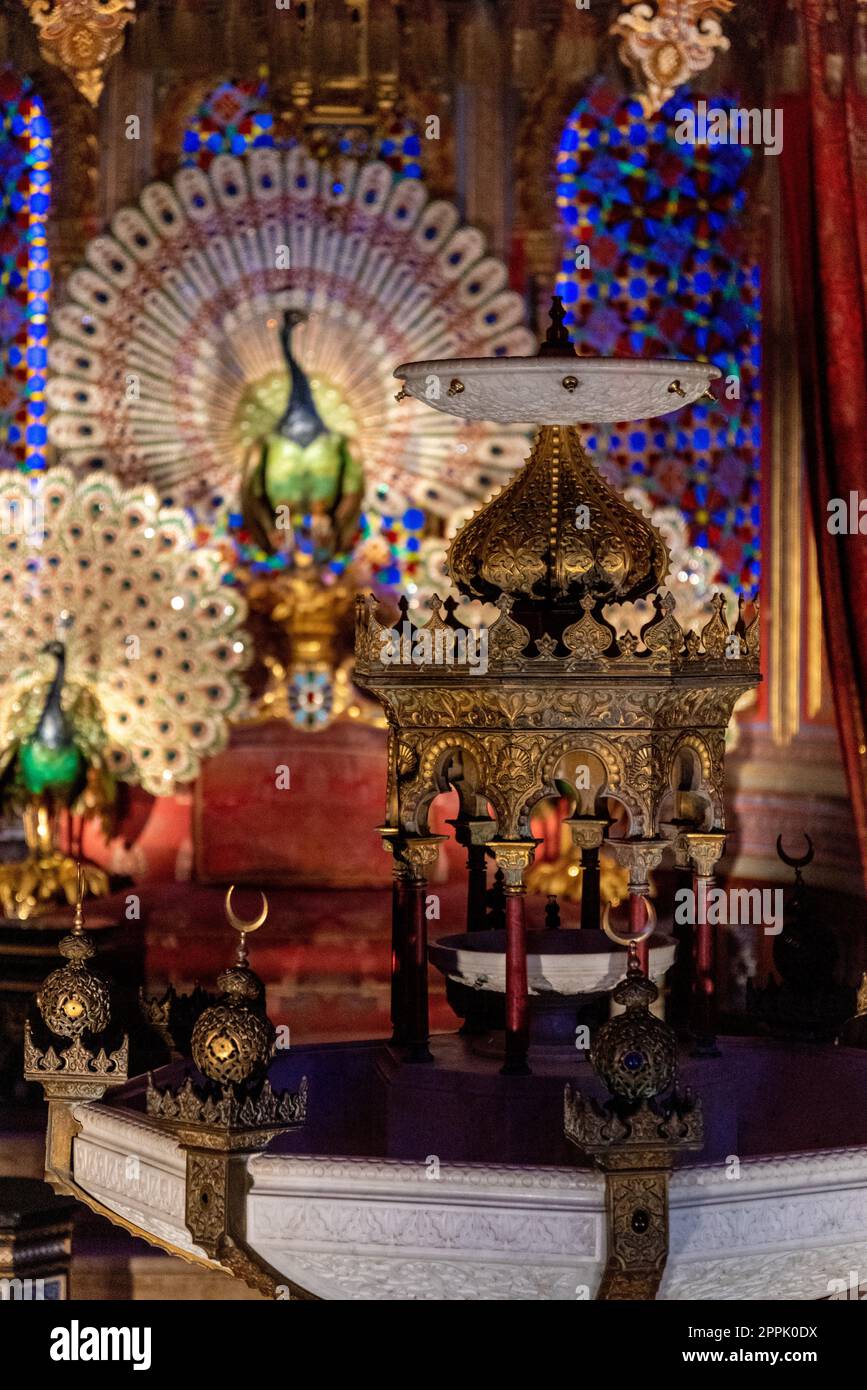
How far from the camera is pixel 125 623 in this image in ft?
27.6

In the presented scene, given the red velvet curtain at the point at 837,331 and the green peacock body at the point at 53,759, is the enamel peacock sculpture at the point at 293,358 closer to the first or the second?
the green peacock body at the point at 53,759

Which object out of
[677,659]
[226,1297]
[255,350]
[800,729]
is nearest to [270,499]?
[255,350]

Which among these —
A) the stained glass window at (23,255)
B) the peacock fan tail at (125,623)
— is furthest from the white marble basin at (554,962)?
the stained glass window at (23,255)

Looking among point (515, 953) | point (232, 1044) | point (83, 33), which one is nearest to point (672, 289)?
point (83, 33)

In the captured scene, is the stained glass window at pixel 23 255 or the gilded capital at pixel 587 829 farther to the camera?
the stained glass window at pixel 23 255

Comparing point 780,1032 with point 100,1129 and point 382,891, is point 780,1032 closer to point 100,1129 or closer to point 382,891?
point 100,1129

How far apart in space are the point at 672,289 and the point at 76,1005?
15.3 ft

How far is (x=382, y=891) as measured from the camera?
841cm

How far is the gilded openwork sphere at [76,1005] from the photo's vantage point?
4824 millimetres

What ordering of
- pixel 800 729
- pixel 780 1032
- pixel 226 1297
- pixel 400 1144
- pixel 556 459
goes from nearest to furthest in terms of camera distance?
1. pixel 400 1144
2. pixel 556 459
3. pixel 780 1032
4. pixel 226 1297
5. pixel 800 729

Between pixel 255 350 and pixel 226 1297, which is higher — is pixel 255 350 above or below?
above

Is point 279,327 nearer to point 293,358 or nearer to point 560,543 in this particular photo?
point 293,358

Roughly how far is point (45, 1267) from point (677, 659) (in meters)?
2.09

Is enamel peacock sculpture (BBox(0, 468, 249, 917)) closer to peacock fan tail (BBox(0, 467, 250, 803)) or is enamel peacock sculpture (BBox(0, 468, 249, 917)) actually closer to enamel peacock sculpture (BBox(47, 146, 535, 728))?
peacock fan tail (BBox(0, 467, 250, 803))
